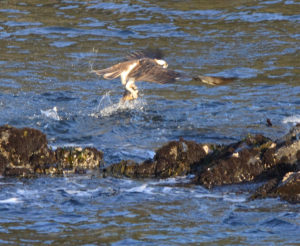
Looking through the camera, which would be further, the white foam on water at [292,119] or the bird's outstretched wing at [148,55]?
A: the bird's outstretched wing at [148,55]

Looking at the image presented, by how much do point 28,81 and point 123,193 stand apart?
249 inches

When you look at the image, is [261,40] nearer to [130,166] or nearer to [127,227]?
[130,166]

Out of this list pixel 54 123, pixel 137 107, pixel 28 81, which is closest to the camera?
pixel 54 123

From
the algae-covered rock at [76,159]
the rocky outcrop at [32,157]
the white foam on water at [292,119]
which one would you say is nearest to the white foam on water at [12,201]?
the rocky outcrop at [32,157]

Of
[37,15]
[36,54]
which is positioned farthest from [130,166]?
[37,15]

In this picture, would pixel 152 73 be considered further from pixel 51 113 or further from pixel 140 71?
pixel 51 113

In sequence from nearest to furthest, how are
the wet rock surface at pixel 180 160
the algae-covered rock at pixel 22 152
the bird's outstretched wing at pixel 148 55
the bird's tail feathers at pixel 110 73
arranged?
the wet rock surface at pixel 180 160, the algae-covered rock at pixel 22 152, the bird's tail feathers at pixel 110 73, the bird's outstretched wing at pixel 148 55

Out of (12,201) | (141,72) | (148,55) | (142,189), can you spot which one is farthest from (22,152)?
(148,55)

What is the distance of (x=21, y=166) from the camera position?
26.9 ft

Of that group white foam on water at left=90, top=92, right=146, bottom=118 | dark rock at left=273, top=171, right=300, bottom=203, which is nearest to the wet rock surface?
dark rock at left=273, top=171, right=300, bottom=203

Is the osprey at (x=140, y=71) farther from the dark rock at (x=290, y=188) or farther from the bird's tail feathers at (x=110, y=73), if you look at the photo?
the dark rock at (x=290, y=188)

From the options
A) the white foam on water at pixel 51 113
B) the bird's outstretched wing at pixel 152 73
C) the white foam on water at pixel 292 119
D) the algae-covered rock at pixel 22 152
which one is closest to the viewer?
the algae-covered rock at pixel 22 152

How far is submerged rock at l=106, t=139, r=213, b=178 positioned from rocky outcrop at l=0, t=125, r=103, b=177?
43cm

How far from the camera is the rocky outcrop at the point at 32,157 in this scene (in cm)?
812
